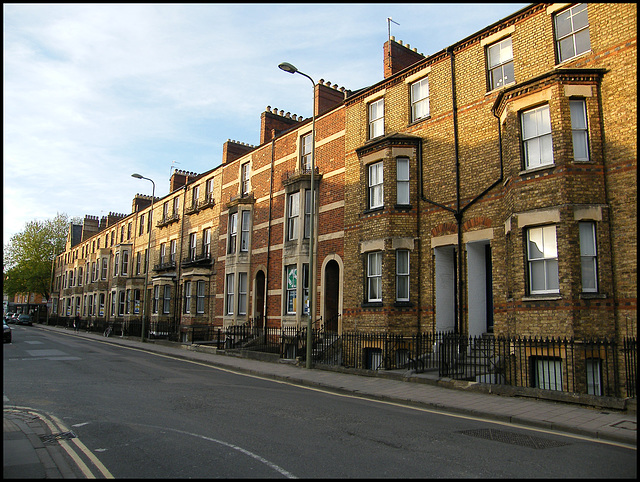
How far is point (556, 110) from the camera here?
12.4 meters

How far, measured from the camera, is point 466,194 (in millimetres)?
15578

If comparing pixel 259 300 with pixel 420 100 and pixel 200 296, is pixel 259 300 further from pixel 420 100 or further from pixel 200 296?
pixel 420 100

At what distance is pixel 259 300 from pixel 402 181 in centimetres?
1198

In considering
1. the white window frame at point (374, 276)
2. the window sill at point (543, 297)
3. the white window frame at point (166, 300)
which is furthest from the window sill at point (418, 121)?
the white window frame at point (166, 300)

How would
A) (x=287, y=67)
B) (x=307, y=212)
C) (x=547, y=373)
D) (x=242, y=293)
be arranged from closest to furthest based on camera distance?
(x=547, y=373)
(x=287, y=67)
(x=307, y=212)
(x=242, y=293)

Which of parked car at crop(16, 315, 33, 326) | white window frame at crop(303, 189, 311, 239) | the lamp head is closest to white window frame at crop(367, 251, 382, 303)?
white window frame at crop(303, 189, 311, 239)

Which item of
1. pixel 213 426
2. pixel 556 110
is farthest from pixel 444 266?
pixel 213 426

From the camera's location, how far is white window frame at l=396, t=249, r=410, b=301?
1702 centimetres

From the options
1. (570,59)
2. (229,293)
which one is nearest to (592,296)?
(570,59)

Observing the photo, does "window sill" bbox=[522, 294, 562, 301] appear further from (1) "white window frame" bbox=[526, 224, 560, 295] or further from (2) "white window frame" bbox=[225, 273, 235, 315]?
(2) "white window frame" bbox=[225, 273, 235, 315]

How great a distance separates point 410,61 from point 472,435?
16.1 meters

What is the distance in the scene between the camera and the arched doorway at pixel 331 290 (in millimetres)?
20562

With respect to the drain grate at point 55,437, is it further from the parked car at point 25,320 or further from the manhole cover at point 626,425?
the parked car at point 25,320

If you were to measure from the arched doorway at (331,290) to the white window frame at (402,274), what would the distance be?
3.89m
